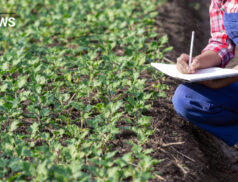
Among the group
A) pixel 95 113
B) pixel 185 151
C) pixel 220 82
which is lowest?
pixel 185 151

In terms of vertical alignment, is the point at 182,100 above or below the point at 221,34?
below

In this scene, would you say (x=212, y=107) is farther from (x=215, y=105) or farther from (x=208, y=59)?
(x=208, y=59)

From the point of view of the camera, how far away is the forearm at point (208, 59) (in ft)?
8.25

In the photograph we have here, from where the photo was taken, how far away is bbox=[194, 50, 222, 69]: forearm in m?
2.51

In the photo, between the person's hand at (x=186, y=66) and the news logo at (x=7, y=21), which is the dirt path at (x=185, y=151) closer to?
the person's hand at (x=186, y=66)

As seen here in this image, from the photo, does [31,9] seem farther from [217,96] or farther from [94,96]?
[217,96]

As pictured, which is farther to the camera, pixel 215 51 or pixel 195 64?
pixel 215 51

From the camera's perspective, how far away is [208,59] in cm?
258

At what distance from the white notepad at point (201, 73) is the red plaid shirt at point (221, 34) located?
0.76ft

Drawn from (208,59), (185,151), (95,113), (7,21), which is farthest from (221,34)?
(7,21)

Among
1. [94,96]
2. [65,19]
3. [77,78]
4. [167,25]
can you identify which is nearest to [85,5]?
[65,19]

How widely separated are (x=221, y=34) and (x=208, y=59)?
0.26 metres

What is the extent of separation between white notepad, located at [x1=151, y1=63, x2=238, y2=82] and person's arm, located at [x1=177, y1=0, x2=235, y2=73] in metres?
0.05

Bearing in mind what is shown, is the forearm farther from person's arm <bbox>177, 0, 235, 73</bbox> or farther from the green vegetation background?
the green vegetation background
